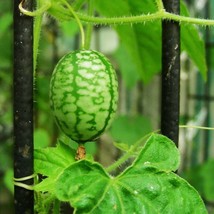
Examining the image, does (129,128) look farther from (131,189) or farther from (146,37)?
(131,189)

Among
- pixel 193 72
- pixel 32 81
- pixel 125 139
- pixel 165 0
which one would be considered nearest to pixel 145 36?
pixel 165 0

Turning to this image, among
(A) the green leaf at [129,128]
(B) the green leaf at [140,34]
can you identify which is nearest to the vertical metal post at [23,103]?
(B) the green leaf at [140,34]

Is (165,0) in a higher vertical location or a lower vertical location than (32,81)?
higher

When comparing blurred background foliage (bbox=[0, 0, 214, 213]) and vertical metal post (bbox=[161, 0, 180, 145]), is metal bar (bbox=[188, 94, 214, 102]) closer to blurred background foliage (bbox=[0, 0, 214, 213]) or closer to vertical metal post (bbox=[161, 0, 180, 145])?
blurred background foliage (bbox=[0, 0, 214, 213])

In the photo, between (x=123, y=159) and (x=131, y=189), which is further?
(x=123, y=159)

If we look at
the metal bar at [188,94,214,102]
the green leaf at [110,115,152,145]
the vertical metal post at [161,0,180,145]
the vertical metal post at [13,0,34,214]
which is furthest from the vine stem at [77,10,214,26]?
the metal bar at [188,94,214,102]

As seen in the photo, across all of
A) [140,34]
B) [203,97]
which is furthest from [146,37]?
[203,97]

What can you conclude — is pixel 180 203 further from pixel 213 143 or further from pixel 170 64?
pixel 213 143
